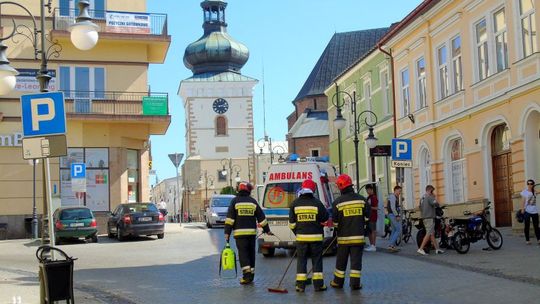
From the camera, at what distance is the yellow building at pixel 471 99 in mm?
21734

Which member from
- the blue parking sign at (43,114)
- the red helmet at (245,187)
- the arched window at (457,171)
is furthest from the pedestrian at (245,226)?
the arched window at (457,171)

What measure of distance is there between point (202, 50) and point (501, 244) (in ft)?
258

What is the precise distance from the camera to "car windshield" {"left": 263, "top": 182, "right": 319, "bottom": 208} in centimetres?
1933

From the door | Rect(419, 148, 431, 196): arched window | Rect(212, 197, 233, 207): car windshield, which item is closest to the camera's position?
the door

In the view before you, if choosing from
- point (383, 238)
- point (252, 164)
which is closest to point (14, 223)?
point (383, 238)

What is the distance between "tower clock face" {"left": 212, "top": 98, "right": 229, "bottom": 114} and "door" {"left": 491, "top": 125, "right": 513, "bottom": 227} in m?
70.4

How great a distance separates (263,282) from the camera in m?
13.4

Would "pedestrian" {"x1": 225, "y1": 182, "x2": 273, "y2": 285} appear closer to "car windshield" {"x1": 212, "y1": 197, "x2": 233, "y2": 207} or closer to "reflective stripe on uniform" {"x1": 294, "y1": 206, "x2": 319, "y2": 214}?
"reflective stripe on uniform" {"x1": 294, "y1": 206, "x2": 319, "y2": 214}

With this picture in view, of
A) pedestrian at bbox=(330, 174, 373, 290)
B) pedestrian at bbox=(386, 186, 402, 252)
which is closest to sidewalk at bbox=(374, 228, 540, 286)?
pedestrian at bbox=(386, 186, 402, 252)

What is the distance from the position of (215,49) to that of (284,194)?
250 feet

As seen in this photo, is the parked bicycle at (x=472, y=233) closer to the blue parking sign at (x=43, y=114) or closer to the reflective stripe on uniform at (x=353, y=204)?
the reflective stripe on uniform at (x=353, y=204)

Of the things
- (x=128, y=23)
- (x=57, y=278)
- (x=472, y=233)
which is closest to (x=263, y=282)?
(x=57, y=278)

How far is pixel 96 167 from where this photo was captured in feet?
114

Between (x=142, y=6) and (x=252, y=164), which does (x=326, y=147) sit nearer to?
(x=252, y=164)
